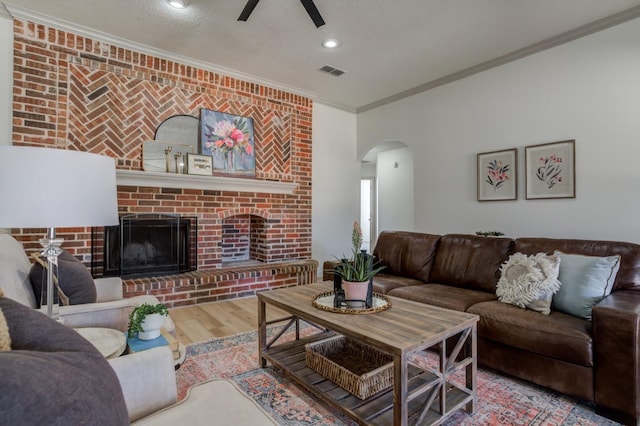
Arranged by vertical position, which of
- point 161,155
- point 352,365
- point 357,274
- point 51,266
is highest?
point 161,155

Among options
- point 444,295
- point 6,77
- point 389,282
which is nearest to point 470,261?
point 444,295

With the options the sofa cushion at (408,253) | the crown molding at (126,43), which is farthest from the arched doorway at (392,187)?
the sofa cushion at (408,253)

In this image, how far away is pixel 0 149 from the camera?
117 cm

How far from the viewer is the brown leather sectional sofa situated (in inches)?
65.4

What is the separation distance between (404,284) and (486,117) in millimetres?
2232

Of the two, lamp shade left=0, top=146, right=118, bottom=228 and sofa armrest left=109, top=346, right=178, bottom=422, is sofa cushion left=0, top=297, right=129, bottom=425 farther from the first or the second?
lamp shade left=0, top=146, right=118, bottom=228

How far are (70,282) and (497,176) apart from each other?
12.8 ft

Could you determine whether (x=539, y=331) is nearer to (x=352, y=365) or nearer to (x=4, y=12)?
(x=352, y=365)

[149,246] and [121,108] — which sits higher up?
[121,108]

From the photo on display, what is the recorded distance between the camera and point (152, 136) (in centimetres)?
365

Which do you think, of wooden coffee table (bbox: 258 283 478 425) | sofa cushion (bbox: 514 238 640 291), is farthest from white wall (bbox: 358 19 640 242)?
wooden coffee table (bbox: 258 283 478 425)

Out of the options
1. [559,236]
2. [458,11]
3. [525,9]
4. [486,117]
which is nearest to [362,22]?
[458,11]

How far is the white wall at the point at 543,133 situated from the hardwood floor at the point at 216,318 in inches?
97.4

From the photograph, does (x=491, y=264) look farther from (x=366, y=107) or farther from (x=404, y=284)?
(x=366, y=107)
